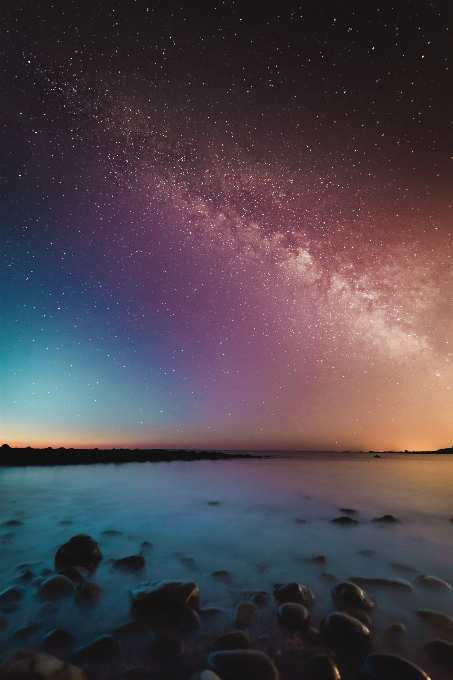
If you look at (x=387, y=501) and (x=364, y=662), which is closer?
(x=364, y=662)

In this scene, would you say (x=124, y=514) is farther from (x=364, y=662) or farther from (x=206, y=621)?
(x=364, y=662)

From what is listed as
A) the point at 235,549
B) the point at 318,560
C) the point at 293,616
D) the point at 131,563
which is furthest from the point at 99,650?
the point at 318,560

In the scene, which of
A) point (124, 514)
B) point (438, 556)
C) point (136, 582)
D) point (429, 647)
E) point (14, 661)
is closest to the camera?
point (14, 661)

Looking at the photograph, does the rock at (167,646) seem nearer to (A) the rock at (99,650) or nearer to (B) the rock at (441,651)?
(A) the rock at (99,650)

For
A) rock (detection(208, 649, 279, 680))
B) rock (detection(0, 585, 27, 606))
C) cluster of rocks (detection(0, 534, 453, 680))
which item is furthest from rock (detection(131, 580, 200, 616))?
rock (detection(0, 585, 27, 606))

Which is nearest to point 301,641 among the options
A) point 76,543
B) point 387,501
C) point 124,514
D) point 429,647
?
point 429,647

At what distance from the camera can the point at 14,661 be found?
1.70 meters

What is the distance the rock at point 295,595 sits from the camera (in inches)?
111

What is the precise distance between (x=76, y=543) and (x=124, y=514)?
345 cm

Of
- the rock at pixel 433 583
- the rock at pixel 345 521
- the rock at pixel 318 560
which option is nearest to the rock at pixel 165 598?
the rock at pixel 318 560

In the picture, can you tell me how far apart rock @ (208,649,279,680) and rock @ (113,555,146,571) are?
203cm

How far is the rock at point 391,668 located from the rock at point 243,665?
25.1 inches

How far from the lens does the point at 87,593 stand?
289 centimetres

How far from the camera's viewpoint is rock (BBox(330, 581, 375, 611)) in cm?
278
